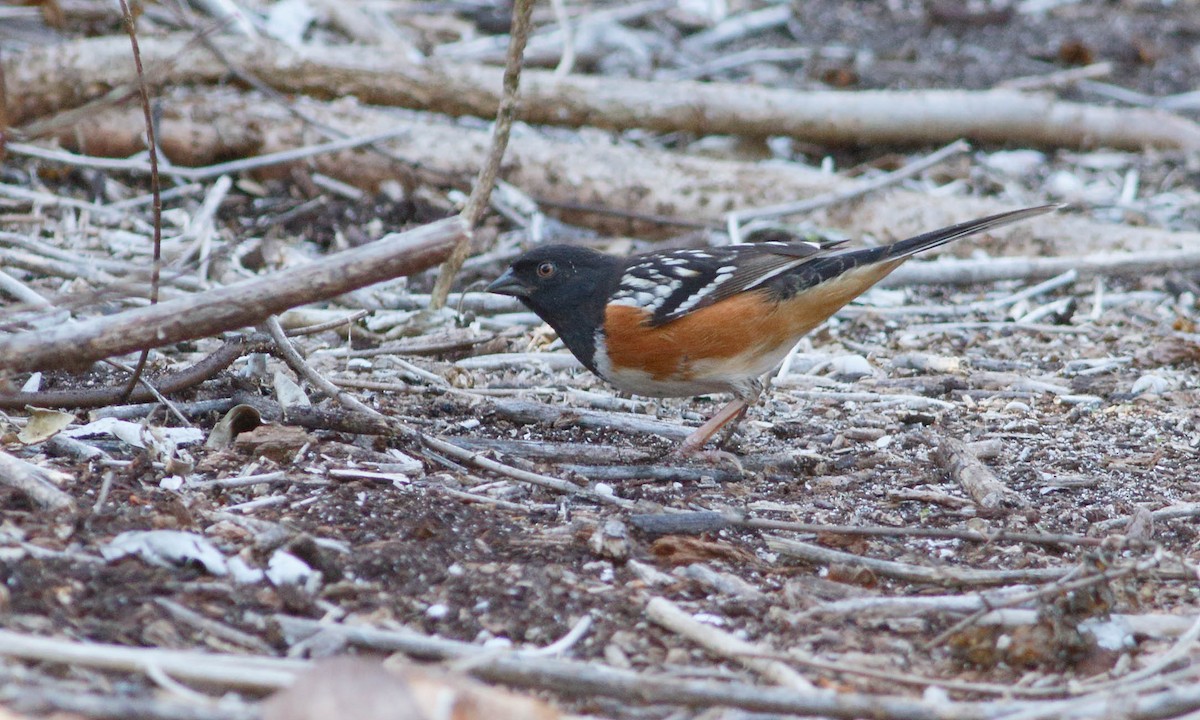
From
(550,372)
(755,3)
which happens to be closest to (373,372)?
(550,372)

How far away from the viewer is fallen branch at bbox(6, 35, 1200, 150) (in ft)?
18.2

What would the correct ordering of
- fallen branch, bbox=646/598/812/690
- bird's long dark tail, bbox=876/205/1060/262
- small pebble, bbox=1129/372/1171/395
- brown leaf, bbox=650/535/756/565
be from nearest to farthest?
fallen branch, bbox=646/598/812/690, brown leaf, bbox=650/535/756/565, bird's long dark tail, bbox=876/205/1060/262, small pebble, bbox=1129/372/1171/395

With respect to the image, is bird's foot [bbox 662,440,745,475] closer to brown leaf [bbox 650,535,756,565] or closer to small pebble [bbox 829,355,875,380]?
brown leaf [bbox 650,535,756,565]

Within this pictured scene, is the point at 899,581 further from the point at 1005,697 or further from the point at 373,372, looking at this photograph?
the point at 373,372

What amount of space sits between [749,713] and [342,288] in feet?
3.65

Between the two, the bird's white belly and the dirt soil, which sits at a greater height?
the bird's white belly

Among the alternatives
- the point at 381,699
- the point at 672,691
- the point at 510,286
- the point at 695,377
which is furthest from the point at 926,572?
the point at 510,286

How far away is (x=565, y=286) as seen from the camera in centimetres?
389

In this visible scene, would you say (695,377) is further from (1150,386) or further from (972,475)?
(1150,386)

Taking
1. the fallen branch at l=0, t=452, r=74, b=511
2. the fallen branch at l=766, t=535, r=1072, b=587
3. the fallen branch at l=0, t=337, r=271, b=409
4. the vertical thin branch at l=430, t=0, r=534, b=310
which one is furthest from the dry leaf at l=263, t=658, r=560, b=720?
the vertical thin branch at l=430, t=0, r=534, b=310

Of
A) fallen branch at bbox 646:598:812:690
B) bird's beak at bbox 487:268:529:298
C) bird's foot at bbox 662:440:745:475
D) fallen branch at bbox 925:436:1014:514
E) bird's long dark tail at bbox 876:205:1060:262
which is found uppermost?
bird's long dark tail at bbox 876:205:1060:262

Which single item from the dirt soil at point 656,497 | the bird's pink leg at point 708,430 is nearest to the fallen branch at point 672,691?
the dirt soil at point 656,497

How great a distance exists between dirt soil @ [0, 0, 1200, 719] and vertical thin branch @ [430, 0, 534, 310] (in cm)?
19

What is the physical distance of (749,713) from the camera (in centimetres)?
199
